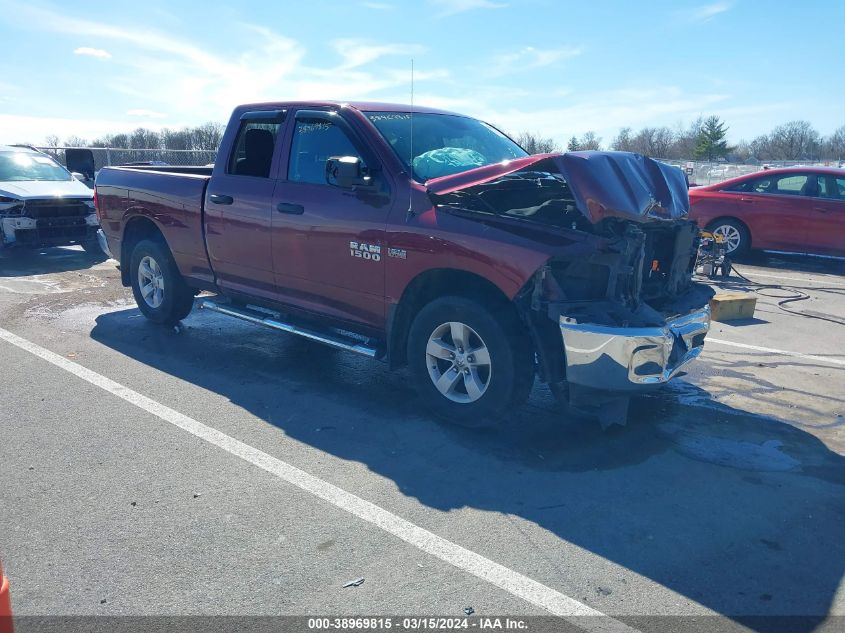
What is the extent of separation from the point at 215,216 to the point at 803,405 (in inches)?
197

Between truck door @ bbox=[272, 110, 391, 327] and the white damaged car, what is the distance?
6171mm

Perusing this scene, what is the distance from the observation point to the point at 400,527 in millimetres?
3588

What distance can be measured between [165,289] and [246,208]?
5.68ft

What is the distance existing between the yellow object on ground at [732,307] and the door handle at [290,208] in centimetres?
491

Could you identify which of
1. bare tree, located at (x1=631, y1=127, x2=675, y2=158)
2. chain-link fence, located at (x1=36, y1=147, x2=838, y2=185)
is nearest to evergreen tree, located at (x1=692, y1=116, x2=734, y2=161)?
bare tree, located at (x1=631, y1=127, x2=675, y2=158)

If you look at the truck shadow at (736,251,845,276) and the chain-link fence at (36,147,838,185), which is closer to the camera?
the truck shadow at (736,251,845,276)

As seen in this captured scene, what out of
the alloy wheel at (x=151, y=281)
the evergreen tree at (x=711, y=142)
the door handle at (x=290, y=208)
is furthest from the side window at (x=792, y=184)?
the evergreen tree at (x=711, y=142)

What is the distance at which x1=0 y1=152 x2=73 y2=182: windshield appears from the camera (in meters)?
12.0

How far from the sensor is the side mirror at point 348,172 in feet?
16.0

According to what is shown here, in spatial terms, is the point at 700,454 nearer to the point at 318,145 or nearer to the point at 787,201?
the point at 318,145

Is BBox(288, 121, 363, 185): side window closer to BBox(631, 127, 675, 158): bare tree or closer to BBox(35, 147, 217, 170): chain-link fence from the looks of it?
BBox(35, 147, 217, 170): chain-link fence

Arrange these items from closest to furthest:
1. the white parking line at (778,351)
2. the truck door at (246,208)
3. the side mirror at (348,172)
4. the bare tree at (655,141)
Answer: the side mirror at (348,172), the truck door at (246,208), the white parking line at (778,351), the bare tree at (655,141)

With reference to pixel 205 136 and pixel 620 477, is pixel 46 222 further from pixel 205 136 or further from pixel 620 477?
pixel 205 136

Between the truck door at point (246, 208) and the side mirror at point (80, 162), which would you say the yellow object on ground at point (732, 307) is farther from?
the side mirror at point (80, 162)
